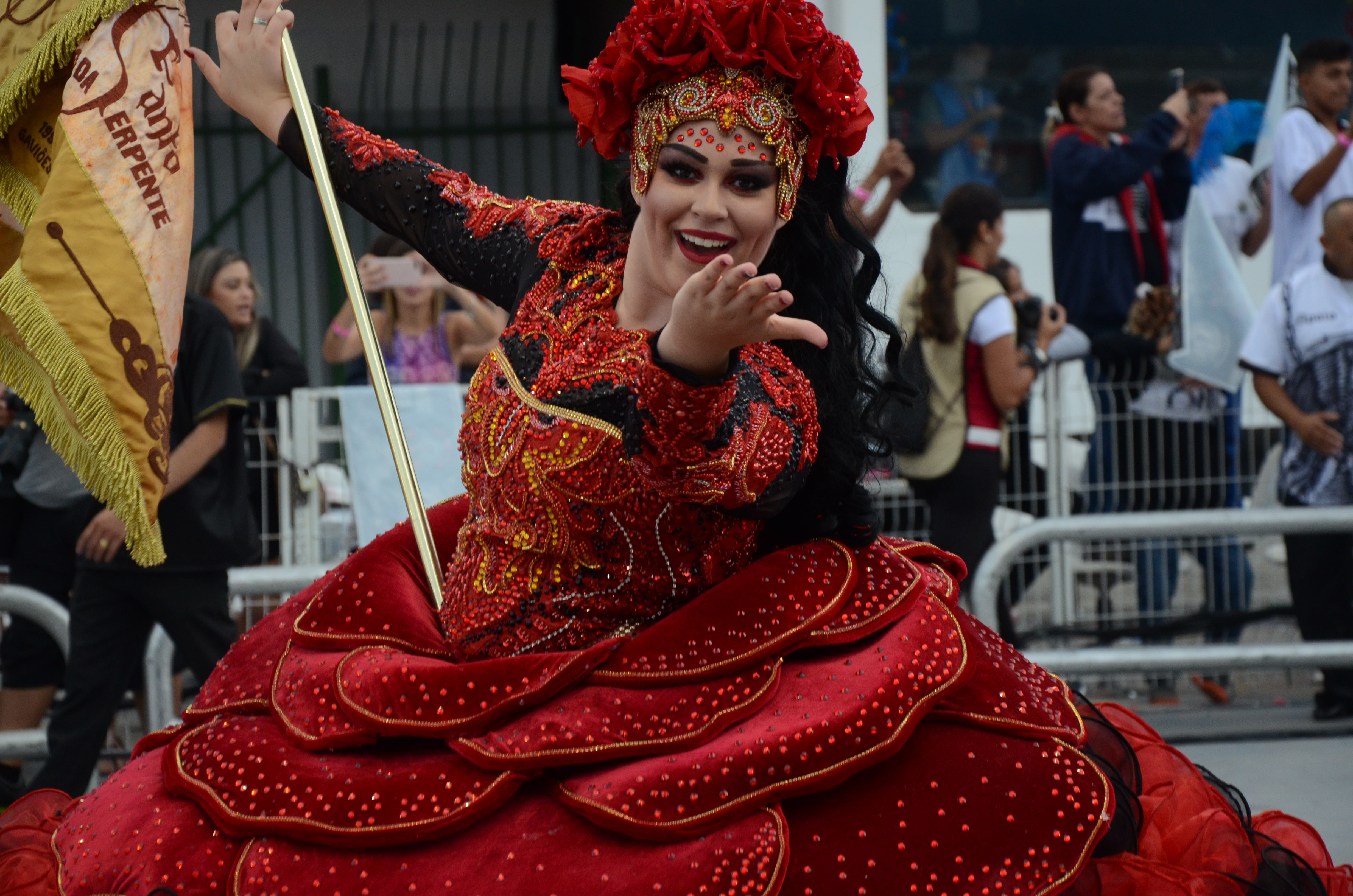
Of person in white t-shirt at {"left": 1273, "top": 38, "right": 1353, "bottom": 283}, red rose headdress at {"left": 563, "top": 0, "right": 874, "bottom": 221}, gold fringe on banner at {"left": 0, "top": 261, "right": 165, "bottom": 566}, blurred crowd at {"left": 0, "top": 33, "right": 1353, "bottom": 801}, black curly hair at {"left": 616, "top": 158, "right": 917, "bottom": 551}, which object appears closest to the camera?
red rose headdress at {"left": 563, "top": 0, "right": 874, "bottom": 221}

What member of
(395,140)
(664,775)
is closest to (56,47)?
(664,775)

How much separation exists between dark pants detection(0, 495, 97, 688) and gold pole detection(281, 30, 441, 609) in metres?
2.19

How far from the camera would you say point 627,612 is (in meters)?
2.21

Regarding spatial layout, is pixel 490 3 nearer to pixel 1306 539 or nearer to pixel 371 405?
pixel 371 405

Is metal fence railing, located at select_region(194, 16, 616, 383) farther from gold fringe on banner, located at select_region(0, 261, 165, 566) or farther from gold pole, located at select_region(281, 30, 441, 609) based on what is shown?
gold fringe on banner, located at select_region(0, 261, 165, 566)

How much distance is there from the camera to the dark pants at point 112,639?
3.98 m

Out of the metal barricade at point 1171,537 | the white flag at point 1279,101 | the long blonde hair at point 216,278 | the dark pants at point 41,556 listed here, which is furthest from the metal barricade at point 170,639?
the white flag at point 1279,101

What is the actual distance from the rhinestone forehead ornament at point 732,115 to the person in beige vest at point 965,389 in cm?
299

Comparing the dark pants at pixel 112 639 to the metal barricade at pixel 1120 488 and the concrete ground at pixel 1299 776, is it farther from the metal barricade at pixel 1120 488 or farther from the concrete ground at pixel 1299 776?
the concrete ground at pixel 1299 776

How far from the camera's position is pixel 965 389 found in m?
5.22

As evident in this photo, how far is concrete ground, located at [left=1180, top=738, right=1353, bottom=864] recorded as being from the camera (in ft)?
13.7

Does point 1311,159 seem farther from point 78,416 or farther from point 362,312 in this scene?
point 78,416

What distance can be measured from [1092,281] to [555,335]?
4474mm

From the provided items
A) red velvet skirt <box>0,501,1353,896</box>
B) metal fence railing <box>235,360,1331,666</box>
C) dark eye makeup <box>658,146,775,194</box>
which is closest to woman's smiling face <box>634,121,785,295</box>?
dark eye makeup <box>658,146,775,194</box>
